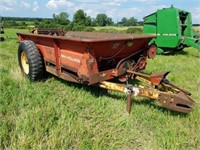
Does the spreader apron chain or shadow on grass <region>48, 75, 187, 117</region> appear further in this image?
shadow on grass <region>48, 75, 187, 117</region>

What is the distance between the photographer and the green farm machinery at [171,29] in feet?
28.3

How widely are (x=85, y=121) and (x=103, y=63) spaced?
1.27 meters

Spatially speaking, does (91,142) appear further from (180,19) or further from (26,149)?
(180,19)

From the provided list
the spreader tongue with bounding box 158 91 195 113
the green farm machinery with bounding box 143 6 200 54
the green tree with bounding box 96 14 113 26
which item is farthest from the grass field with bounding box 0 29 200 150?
the green tree with bounding box 96 14 113 26

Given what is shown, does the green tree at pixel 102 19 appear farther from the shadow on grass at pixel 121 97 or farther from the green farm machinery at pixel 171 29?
the shadow on grass at pixel 121 97

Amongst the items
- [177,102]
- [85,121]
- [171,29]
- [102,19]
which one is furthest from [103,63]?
[102,19]

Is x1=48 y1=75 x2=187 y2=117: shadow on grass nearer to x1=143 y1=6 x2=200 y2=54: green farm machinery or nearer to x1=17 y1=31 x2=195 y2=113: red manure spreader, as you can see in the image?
x1=17 y1=31 x2=195 y2=113: red manure spreader

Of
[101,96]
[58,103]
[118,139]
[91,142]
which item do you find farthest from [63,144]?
[101,96]

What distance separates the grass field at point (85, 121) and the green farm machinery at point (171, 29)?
468 centimetres

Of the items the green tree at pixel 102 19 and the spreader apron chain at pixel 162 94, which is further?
the green tree at pixel 102 19

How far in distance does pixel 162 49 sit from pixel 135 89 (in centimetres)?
660

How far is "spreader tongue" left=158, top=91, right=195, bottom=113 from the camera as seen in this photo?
10.2ft

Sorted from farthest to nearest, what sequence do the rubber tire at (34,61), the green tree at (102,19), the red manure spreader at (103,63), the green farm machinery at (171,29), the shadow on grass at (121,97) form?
the green tree at (102,19) → the green farm machinery at (171,29) → the rubber tire at (34,61) → the shadow on grass at (121,97) → the red manure spreader at (103,63)

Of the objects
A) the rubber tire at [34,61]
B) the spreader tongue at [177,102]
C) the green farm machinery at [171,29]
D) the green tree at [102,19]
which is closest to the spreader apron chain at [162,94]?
the spreader tongue at [177,102]
